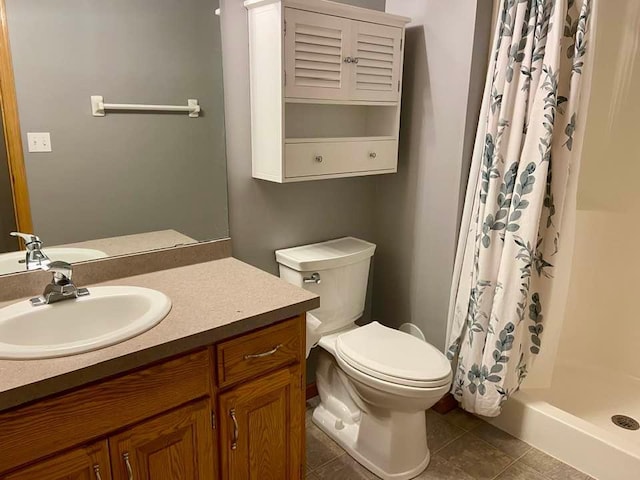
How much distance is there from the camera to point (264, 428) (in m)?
1.45

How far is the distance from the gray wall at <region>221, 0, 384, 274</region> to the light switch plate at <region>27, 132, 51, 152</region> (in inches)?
24.5

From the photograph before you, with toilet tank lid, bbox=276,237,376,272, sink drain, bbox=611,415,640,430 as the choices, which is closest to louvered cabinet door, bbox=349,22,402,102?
toilet tank lid, bbox=276,237,376,272

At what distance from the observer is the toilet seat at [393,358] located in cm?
173

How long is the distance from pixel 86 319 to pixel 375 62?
1414 millimetres

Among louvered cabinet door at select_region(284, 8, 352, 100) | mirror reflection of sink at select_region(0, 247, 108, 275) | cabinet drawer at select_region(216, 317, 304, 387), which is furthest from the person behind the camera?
louvered cabinet door at select_region(284, 8, 352, 100)

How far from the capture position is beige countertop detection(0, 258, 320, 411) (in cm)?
100

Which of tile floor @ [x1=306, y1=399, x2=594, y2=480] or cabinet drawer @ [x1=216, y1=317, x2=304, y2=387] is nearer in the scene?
cabinet drawer @ [x1=216, y1=317, x2=304, y2=387]

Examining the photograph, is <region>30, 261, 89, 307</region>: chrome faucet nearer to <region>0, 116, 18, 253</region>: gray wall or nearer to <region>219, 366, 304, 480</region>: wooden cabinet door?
<region>0, 116, 18, 253</region>: gray wall

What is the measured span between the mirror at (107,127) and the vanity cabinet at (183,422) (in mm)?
577

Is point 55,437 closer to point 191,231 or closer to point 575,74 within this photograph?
point 191,231

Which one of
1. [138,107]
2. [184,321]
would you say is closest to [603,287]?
[184,321]

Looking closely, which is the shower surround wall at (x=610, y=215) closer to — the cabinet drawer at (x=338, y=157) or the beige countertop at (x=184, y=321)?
the cabinet drawer at (x=338, y=157)

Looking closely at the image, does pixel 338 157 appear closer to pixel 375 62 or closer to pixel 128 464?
pixel 375 62

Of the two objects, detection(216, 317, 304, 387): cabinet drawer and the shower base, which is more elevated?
detection(216, 317, 304, 387): cabinet drawer
